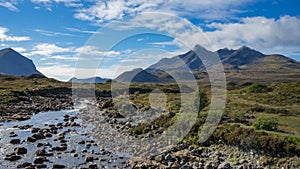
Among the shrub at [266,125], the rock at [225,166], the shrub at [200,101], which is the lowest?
the rock at [225,166]

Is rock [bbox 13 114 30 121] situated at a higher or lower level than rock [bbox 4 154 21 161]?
higher

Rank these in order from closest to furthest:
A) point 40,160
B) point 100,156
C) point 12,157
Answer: point 40,160 → point 12,157 → point 100,156

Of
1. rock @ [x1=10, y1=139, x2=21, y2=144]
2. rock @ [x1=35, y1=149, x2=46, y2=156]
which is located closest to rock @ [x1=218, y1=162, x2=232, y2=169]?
rock @ [x1=35, y1=149, x2=46, y2=156]

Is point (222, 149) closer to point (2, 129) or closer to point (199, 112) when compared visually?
point (199, 112)

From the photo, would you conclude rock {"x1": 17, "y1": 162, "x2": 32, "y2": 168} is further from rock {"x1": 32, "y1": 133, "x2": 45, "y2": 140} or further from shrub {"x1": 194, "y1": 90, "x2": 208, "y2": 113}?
shrub {"x1": 194, "y1": 90, "x2": 208, "y2": 113}

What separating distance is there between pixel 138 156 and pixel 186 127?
22.2 feet

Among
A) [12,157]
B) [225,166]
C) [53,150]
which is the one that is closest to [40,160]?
[12,157]

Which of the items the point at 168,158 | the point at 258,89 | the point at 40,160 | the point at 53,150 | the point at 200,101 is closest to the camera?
the point at 168,158

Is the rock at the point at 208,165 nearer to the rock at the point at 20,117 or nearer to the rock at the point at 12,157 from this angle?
the rock at the point at 12,157

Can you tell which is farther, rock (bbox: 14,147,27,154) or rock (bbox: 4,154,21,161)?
rock (bbox: 14,147,27,154)

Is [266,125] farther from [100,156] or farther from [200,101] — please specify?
[100,156]

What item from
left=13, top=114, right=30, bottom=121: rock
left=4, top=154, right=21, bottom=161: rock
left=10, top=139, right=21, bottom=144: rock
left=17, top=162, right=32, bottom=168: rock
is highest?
left=13, top=114, right=30, bottom=121: rock

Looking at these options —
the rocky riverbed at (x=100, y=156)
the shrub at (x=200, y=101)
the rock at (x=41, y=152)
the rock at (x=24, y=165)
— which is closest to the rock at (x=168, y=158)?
the rocky riverbed at (x=100, y=156)

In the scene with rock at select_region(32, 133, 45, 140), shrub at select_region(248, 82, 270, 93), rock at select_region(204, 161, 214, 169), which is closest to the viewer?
rock at select_region(204, 161, 214, 169)
